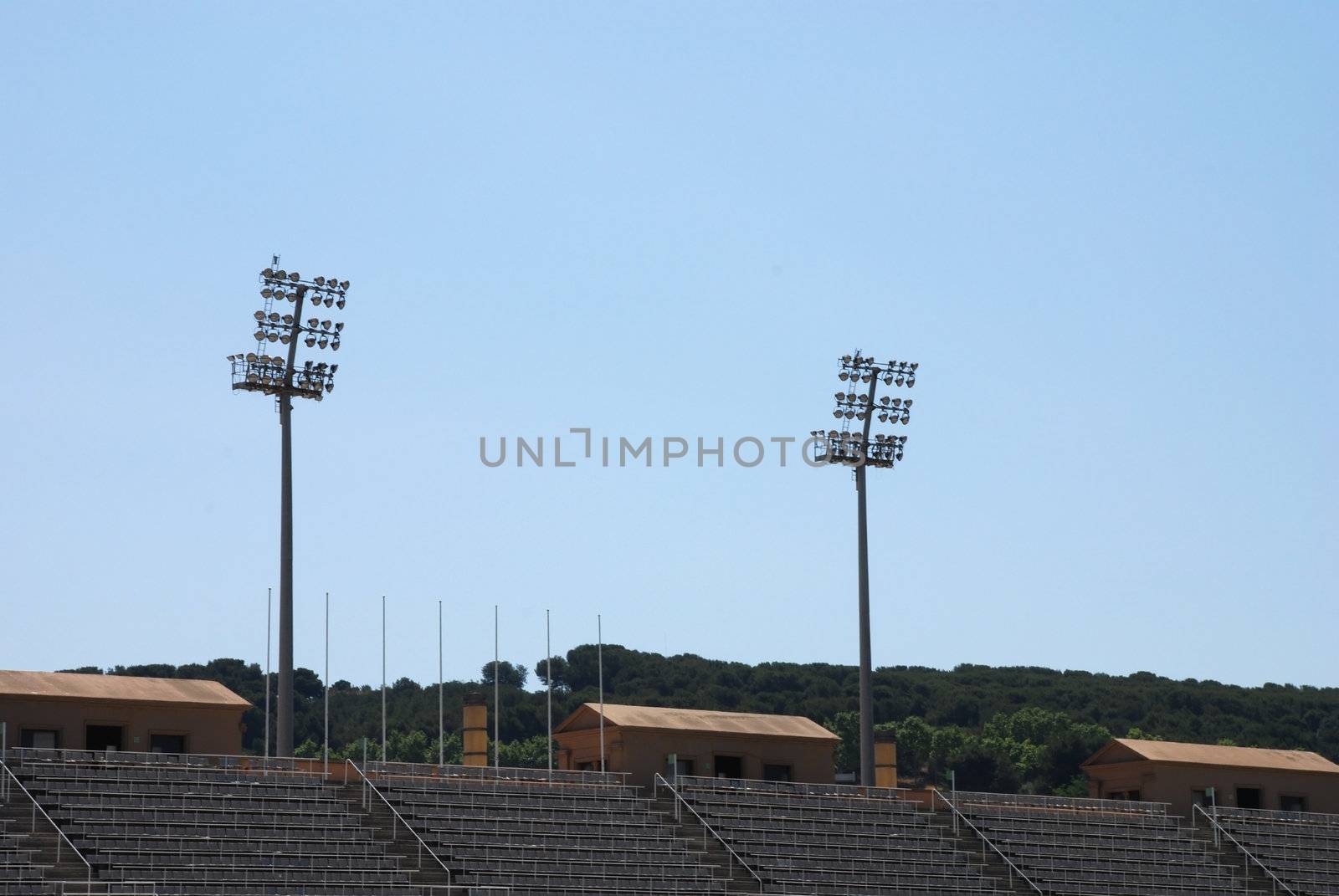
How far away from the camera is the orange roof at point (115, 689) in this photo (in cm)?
3994

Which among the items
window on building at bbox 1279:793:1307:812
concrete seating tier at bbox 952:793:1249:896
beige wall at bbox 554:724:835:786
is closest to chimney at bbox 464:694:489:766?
beige wall at bbox 554:724:835:786

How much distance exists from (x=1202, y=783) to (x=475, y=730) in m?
21.8

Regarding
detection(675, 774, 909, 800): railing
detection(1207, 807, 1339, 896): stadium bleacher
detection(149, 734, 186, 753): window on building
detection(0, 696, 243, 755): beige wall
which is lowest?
detection(1207, 807, 1339, 896): stadium bleacher

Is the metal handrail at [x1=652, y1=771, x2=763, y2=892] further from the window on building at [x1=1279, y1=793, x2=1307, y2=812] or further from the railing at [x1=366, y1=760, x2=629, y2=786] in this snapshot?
the window on building at [x1=1279, y1=793, x2=1307, y2=812]

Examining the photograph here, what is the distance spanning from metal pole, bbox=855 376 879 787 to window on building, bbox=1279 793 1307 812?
15.6 meters

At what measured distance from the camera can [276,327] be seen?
41.9 meters

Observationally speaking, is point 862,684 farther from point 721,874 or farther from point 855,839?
point 721,874

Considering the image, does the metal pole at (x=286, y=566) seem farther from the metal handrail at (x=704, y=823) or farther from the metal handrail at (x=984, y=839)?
the metal handrail at (x=984, y=839)

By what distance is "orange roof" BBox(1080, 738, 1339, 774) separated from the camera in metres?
52.8

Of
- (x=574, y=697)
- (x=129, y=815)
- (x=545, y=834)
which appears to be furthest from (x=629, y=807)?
(x=574, y=697)

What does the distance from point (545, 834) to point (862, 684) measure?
438 inches

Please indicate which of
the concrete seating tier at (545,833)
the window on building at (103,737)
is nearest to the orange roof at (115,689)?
the window on building at (103,737)

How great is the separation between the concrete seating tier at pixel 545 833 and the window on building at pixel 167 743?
517 centimetres

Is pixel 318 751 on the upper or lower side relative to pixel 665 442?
lower
